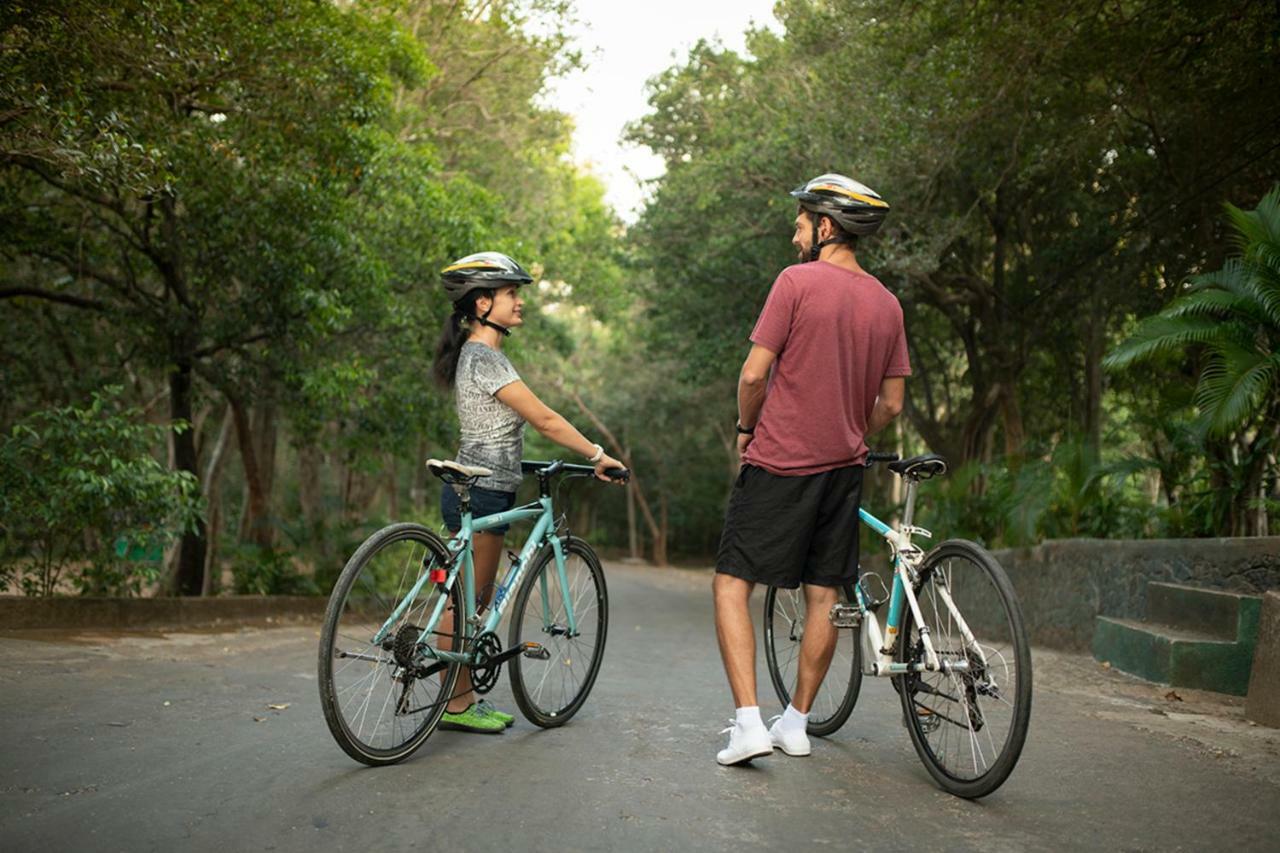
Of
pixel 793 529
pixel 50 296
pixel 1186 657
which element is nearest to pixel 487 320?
pixel 793 529

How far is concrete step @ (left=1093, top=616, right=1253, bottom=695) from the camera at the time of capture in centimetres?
696

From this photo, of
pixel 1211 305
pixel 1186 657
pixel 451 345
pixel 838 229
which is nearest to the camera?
pixel 838 229

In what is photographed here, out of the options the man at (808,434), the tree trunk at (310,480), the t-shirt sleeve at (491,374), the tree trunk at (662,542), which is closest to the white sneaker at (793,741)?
the man at (808,434)

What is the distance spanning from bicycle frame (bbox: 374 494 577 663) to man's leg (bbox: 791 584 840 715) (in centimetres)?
125

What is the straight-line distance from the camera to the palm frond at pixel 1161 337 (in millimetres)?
8719

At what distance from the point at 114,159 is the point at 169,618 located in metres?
4.11

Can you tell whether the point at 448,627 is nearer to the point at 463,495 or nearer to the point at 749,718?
the point at 463,495

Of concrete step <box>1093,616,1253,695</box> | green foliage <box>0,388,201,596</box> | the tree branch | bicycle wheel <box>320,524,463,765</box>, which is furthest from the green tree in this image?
the tree branch

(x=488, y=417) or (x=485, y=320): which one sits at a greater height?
(x=485, y=320)

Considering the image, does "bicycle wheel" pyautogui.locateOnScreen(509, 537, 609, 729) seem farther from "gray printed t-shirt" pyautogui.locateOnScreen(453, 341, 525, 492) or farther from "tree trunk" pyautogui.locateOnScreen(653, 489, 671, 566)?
"tree trunk" pyautogui.locateOnScreen(653, 489, 671, 566)

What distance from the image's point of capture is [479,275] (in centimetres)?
538

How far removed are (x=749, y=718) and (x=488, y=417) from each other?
175cm

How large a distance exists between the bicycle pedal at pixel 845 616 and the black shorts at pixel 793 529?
103 millimetres

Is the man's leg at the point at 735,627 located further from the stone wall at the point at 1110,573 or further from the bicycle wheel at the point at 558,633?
the stone wall at the point at 1110,573
